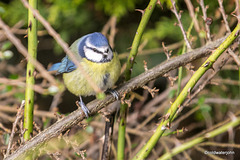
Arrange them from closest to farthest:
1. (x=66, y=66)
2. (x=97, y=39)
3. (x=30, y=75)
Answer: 1. (x=30, y=75)
2. (x=97, y=39)
3. (x=66, y=66)

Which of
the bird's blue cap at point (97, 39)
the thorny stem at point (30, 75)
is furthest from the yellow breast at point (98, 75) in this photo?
the thorny stem at point (30, 75)

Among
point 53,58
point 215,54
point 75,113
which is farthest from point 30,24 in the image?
point 53,58

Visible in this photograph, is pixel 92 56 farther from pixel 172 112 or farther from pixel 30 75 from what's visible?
pixel 172 112

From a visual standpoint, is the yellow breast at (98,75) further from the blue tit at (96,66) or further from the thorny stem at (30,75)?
the thorny stem at (30,75)

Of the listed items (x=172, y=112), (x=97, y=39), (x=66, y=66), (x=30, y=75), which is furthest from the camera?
(x=66, y=66)

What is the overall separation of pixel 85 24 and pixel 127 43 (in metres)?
0.44

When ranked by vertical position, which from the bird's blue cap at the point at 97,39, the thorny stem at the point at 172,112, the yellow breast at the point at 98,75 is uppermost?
the bird's blue cap at the point at 97,39

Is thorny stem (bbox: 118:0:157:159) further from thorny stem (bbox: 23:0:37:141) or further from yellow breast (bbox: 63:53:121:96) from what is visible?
thorny stem (bbox: 23:0:37:141)

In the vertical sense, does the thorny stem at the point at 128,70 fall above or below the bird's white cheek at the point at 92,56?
below

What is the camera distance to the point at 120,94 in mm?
1299

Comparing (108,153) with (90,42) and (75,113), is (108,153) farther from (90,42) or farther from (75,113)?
(90,42)

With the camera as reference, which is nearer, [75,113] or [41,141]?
[41,141]

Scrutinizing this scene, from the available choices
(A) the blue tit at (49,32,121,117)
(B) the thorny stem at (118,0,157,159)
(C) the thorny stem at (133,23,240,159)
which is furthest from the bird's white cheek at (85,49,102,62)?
(C) the thorny stem at (133,23,240,159)

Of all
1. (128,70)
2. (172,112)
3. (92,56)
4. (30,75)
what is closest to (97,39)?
(92,56)
